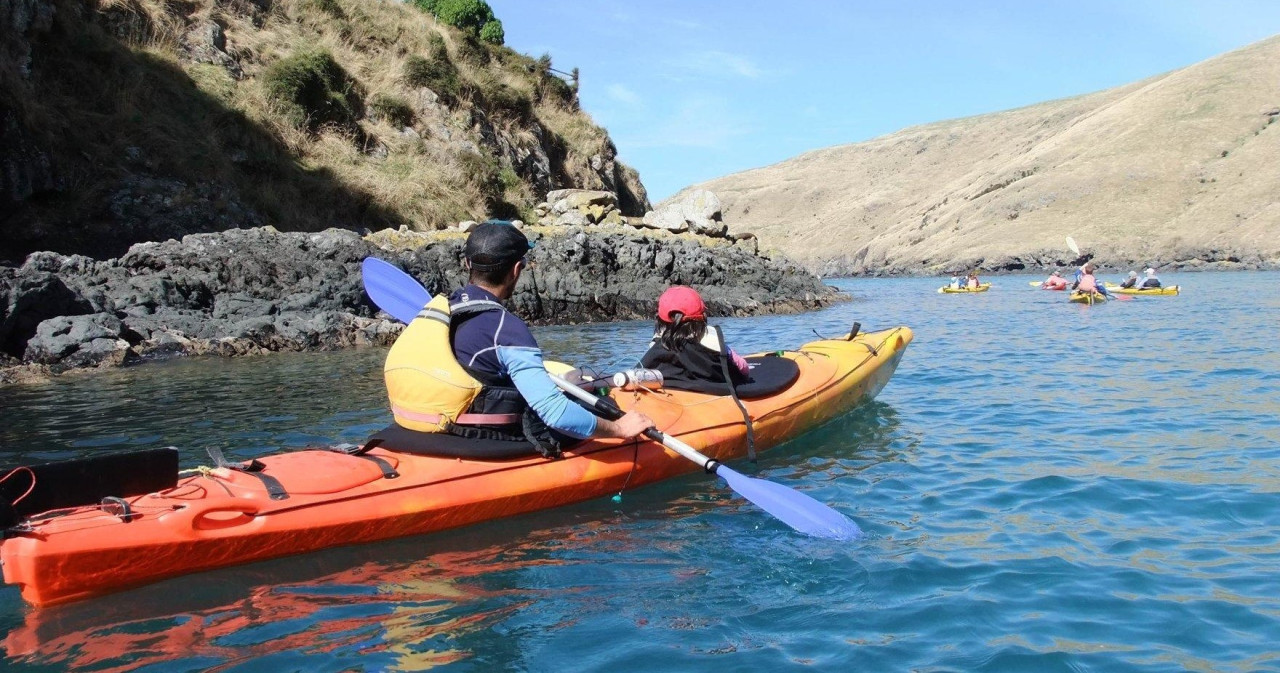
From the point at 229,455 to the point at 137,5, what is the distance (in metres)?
18.5

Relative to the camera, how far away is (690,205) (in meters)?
27.9

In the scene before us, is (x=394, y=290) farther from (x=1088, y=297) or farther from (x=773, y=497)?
(x=1088, y=297)

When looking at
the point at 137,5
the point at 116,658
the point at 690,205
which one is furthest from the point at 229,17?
the point at 116,658

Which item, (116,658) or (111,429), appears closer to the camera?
(116,658)

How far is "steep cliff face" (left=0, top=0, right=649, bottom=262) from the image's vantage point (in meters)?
15.5

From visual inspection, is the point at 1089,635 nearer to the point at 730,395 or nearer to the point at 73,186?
the point at 730,395

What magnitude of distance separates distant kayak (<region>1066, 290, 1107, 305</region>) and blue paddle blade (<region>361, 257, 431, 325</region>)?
17051mm

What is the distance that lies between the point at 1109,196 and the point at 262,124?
47.4 m

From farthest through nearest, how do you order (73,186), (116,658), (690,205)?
(690,205) → (73,186) → (116,658)

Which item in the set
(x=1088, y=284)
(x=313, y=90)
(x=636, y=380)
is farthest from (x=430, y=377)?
(x=313, y=90)

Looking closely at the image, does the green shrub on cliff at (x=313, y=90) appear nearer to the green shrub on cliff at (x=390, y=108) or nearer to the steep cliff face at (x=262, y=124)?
the steep cliff face at (x=262, y=124)

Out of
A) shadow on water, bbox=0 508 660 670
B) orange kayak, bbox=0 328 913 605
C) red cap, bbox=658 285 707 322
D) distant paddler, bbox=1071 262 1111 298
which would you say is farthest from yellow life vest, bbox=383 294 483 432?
distant paddler, bbox=1071 262 1111 298

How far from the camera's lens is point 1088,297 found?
18.9 meters

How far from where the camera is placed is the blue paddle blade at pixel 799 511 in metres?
4.17
